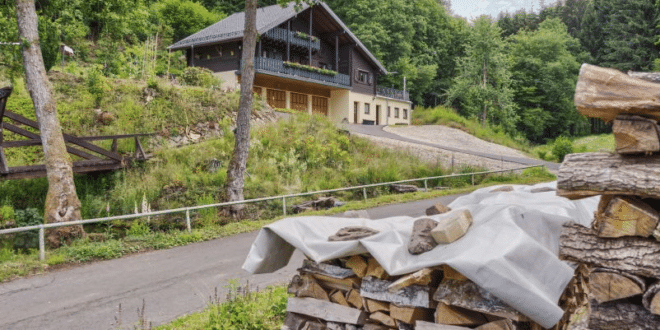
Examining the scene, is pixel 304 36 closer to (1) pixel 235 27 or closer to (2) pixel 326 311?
(1) pixel 235 27

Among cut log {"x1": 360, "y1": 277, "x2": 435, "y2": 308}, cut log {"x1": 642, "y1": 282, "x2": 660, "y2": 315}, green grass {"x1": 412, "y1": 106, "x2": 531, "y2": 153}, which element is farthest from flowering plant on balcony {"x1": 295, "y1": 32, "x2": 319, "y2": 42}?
cut log {"x1": 642, "y1": 282, "x2": 660, "y2": 315}

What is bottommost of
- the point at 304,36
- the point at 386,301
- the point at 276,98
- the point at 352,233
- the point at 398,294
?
the point at 386,301

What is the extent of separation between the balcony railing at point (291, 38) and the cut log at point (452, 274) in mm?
34410

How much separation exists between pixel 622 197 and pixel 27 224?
1537cm

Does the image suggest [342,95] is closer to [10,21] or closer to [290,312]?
[10,21]

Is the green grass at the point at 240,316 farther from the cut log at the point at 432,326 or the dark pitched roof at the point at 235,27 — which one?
the dark pitched roof at the point at 235,27

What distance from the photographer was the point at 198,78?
26.7 m

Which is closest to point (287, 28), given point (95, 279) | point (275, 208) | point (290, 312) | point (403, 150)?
point (403, 150)

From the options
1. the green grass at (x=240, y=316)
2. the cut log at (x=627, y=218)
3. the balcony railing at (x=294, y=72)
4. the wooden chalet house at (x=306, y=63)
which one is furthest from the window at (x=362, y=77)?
the cut log at (x=627, y=218)

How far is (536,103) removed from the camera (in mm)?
57688

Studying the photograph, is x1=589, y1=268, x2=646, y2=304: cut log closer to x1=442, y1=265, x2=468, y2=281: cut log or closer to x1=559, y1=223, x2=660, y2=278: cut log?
x1=559, y1=223, x2=660, y2=278: cut log

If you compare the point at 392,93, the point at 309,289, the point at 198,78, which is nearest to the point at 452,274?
the point at 309,289

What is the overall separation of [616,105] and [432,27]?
203 feet

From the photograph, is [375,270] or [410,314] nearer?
[410,314]
